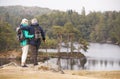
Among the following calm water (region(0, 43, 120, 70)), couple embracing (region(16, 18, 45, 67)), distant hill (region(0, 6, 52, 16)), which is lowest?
calm water (region(0, 43, 120, 70))

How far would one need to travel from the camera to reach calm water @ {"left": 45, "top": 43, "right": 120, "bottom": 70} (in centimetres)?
599

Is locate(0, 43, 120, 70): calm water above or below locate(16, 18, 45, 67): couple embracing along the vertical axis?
below

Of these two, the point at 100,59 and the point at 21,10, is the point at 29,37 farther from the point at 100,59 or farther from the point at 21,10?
the point at 100,59

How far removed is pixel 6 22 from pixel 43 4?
795 millimetres

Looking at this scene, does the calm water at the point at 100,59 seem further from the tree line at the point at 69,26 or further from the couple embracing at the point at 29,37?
the couple embracing at the point at 29,37

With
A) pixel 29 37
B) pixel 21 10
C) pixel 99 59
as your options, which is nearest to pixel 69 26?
pixel 99 59

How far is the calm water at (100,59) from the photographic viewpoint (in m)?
5.99

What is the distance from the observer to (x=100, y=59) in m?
6.03

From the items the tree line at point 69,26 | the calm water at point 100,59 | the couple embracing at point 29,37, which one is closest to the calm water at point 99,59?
the calm water at point 100,59

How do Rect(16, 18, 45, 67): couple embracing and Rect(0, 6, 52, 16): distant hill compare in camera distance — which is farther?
Rect(0, 6, 52, 16): distant hill

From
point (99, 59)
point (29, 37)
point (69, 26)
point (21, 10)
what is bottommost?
point (99, 59)

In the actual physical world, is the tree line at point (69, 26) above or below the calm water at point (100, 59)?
above

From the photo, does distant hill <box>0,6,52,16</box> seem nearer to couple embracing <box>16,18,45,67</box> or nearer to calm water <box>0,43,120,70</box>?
calm water <box>0,43,120,70</box>

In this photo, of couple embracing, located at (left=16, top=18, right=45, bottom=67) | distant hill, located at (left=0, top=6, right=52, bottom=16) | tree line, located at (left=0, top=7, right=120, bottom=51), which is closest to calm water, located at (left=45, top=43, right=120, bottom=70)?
tree line, located at (left=0, top=7, right=120, bottom=51)
